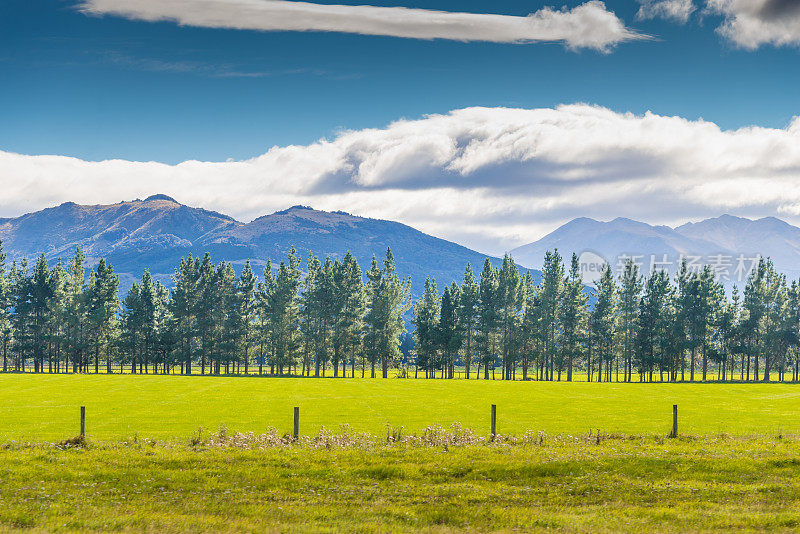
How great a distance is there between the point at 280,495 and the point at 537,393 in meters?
57.4

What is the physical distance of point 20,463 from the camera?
70.5 ft

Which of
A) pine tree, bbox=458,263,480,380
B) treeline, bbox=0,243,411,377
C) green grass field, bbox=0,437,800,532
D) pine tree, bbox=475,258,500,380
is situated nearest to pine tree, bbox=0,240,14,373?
treeline, bbox=0,243,411,377

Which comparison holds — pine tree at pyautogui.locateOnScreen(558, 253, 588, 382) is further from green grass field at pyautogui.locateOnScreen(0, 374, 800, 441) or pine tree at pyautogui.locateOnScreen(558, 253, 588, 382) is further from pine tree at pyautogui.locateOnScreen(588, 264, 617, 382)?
green grass field at pyautogui.locateOnScreen(0, 374, 800, 441)

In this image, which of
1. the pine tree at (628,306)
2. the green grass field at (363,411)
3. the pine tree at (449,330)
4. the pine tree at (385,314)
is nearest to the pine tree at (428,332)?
the pine tree at (449,330)

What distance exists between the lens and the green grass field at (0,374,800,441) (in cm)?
3772

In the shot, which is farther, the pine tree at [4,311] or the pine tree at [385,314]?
the pine tree at [4,311]

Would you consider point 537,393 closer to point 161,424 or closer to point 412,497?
point 161,424

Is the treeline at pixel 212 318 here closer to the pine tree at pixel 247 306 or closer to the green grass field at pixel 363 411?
the pine tree at pixel 247 306

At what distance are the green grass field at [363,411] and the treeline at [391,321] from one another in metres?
57.3

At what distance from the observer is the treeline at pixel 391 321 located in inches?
5020

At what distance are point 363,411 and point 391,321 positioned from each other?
81.7 meters

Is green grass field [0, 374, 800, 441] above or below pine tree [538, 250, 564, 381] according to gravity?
below

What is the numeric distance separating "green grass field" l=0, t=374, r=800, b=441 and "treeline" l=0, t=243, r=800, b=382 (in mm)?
57285

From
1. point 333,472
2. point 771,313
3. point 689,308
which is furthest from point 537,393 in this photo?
point 771,313
